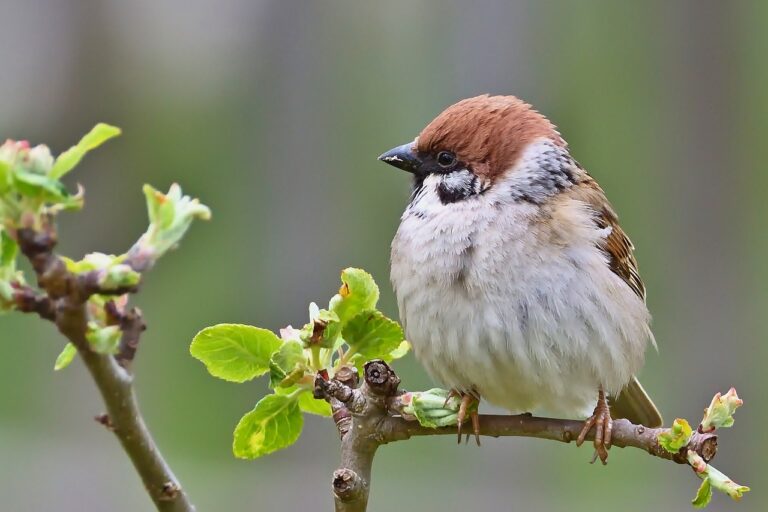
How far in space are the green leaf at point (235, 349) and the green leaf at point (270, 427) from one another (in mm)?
34

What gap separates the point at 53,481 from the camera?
2.62 m

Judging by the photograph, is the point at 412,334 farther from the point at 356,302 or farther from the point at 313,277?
the point at 313,277

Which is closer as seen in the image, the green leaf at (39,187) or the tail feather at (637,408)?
the green leaf at (39,187)

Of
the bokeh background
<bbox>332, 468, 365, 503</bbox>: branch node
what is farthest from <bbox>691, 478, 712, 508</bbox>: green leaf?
the bokeh background

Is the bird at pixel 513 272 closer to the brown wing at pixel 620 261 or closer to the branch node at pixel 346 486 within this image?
the brown wing at pixel 620 261

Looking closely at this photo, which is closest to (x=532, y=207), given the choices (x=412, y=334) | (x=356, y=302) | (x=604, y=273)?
(x=604, y=273)

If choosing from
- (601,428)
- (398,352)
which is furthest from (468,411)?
(398,352)

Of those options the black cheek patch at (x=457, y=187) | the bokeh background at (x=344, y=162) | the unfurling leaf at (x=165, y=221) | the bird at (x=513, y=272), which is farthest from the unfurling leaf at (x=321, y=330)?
the bokeh background at (x=344, y=162)

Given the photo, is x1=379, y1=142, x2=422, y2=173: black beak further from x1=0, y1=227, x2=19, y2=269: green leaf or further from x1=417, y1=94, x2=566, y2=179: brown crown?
x1=0, y1=227, x2=19, y2=269: green leaf

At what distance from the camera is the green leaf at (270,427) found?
1.01 metres

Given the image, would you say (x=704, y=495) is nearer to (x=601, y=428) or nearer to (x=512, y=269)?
(x=601, y=428)

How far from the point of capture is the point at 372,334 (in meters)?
1.00

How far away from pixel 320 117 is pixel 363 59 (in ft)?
0.63

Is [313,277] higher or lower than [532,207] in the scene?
lower
